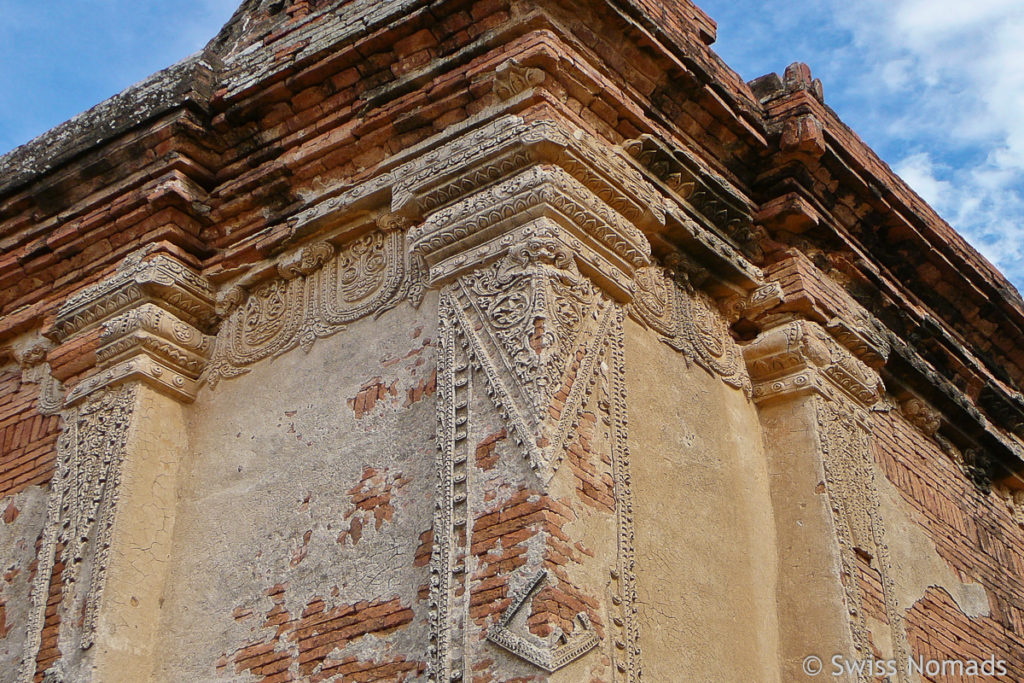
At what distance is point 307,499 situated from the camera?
17.5ft

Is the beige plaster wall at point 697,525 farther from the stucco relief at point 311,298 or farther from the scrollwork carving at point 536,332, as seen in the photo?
the stucco relief at point 311,298

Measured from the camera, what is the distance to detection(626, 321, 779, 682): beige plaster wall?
492 centimetres

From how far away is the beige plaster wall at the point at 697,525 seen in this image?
4922mm

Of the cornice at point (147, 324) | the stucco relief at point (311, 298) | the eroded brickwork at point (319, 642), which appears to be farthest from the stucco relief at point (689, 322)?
the cornice at point (147, 324)

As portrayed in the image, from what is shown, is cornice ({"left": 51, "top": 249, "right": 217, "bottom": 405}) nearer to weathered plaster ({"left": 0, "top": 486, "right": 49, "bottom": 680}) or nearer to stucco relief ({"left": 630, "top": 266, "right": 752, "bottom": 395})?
weathered plaster ({"left": 0, "top": 486, "right": 49, "bottom": 680})

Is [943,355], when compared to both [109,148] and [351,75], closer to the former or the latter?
[351,75]

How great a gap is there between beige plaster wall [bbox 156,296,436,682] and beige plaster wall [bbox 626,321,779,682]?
911 mm

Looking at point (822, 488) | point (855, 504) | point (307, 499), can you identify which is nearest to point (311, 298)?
point (307, 499)

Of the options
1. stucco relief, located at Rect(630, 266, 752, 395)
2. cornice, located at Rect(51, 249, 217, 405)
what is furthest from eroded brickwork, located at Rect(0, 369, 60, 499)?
stucco relief, located at Rect(630, 266, 752, 395)

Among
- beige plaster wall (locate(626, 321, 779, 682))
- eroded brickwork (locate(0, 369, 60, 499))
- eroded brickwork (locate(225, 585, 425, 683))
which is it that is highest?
eroded brickwork (locate(0, 369, 60, 499))

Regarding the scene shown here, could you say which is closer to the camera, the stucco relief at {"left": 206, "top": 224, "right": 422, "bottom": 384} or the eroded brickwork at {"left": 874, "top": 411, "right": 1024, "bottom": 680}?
the stucco relief at {"left": 206, "top": 224, "right": 422, "bottom": 384}

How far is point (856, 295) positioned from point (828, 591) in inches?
→ 80.8

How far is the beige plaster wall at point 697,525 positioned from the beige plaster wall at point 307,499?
911mm

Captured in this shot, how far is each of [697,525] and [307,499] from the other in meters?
1.68
